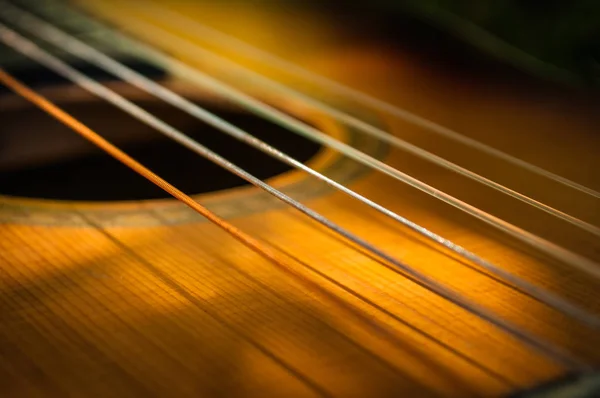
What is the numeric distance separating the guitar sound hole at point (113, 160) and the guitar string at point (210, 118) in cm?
7

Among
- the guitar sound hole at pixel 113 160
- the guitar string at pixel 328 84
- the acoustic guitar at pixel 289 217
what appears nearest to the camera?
the acoustic guitar at pixel 289 217

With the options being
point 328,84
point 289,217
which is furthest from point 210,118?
point 328,84

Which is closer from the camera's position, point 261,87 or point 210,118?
point 210,118

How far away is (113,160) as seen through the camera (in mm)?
1232

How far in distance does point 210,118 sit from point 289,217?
193 mm

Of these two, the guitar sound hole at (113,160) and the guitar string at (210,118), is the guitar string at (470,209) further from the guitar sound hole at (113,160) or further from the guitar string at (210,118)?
the guitar sound hole at (113,160)

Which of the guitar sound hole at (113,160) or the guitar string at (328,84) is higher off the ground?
the guitar string at (328,84)

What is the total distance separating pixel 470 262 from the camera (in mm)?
653

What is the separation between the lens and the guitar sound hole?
116 centimetres

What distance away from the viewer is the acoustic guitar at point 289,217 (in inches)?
20.0

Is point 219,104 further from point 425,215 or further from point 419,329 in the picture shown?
point 419,329

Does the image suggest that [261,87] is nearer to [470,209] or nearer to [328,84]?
[328,84]

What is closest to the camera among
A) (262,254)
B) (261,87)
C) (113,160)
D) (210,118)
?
(262,254)

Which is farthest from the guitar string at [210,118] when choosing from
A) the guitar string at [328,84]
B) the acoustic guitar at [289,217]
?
the guitar string at [328,84]
